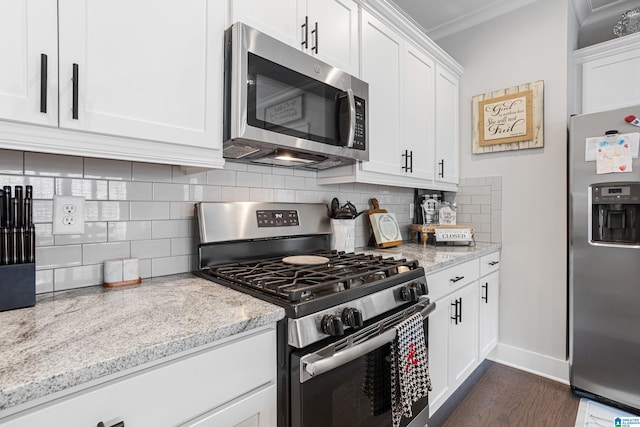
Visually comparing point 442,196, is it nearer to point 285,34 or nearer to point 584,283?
point 584,283

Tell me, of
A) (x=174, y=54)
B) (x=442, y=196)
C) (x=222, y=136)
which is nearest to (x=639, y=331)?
(x=442, y=196)

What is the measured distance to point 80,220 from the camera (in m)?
1.11

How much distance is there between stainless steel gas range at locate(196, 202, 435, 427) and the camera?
93cm

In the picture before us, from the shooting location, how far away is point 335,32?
1.60 metres

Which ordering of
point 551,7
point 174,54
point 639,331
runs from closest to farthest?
point 174,54
point 639,331
point 551,7

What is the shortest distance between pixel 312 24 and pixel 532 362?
262 centimetres

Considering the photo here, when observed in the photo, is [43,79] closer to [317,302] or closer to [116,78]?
[116,78]

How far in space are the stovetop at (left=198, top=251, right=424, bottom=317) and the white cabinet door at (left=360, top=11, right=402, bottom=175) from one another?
61 cm

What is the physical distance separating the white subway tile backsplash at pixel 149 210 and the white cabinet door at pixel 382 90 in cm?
99

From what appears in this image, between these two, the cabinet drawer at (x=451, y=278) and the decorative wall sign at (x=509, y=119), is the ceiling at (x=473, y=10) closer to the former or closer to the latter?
the decorative wall sign at (x=509, y=119)

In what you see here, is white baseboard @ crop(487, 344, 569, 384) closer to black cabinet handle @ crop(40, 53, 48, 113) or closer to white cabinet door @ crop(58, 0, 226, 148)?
white cabinet door @ crop(58, 0, 226, 148)

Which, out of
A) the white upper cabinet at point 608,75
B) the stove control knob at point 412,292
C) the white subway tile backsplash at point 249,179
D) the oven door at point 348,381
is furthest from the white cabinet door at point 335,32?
the white upper cabinet at point 608,75

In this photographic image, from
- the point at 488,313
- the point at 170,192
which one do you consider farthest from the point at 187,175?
the point at 488,313

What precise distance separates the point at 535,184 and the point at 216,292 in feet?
7.68
